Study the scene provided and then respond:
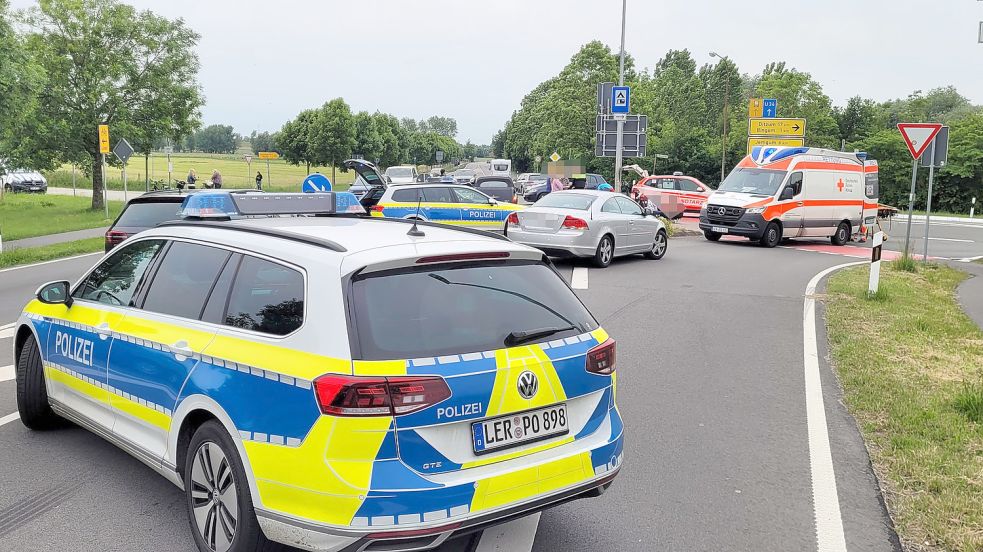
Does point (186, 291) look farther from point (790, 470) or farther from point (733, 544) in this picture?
point (790, 470)

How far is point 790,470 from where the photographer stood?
17.4 ft

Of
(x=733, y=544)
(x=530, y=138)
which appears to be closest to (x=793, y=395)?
(x=733, y=544)

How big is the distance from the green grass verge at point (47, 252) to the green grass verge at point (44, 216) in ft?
11.0

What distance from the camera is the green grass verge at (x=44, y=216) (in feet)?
81.6

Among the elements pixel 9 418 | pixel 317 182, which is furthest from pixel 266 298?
pixel 317 182

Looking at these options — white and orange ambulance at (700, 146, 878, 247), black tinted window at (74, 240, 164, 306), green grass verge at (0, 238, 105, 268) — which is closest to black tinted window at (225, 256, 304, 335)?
black tinted window at (74, 240, 164, 306)

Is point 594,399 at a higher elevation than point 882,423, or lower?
higher

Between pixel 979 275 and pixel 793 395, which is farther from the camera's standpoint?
pixel 979 275

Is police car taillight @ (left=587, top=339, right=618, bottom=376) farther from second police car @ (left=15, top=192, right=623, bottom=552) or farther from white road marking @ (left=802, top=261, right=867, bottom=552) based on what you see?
white road marking @ (left=802, top=261, right=867, bottom=552)

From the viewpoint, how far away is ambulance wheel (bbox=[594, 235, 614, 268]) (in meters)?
16.1

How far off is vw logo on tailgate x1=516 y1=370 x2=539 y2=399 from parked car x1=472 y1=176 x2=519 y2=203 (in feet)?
108

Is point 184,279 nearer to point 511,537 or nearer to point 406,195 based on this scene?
point 511,537

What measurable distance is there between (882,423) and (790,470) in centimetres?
139

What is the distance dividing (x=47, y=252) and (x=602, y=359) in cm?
1807
